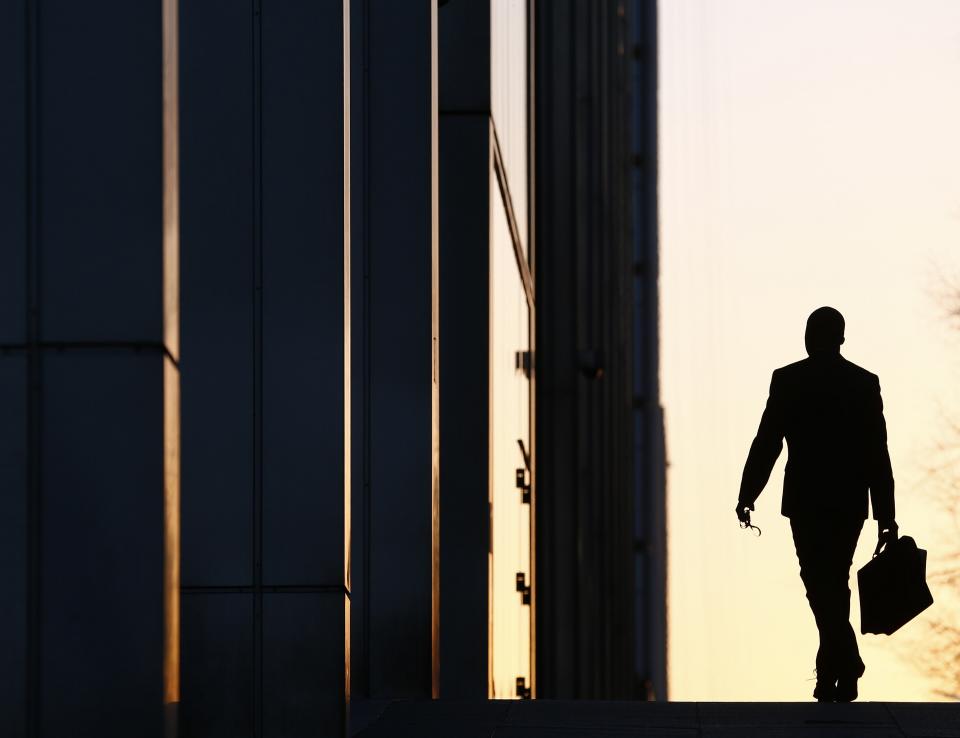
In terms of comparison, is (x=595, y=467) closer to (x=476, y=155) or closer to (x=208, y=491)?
(x=476, y=155)

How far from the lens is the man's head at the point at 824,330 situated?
9117 millimetres

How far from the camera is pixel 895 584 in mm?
9164

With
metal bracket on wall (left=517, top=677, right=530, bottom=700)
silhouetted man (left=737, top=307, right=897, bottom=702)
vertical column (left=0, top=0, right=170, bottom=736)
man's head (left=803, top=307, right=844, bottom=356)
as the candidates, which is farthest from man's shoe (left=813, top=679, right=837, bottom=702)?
metal bracket on wall (left=517, top=677, right=530, bottom=700)

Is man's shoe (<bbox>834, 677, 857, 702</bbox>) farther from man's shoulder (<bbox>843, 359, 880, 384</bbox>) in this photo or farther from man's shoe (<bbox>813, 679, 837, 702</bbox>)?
man's shoulder (<bbox>843, 359, 880, 384</bbox>)

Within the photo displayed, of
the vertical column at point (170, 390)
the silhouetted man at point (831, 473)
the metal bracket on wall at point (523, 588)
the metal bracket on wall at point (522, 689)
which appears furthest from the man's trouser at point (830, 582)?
the metal bracket on wall at point (523, 588)

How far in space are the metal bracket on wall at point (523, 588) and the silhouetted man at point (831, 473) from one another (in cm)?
911

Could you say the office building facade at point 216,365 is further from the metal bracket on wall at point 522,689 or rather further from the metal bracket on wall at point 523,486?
the metal bracket on wall at point 522,689

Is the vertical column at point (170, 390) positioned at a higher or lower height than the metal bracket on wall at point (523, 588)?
higher

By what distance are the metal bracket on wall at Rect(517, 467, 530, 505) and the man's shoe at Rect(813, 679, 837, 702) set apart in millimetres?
8964

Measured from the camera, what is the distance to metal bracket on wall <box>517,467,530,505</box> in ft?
59.7

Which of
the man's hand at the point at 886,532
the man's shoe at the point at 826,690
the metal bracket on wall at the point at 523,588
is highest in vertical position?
the man's hand at the point at 886,532

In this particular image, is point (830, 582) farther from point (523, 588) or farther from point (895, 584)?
point (523, 588)

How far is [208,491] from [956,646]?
59.5 feet

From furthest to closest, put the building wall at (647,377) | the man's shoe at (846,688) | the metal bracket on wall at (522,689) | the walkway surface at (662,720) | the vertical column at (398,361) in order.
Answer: the building wall at (647,377)
the metal bracket on wall at (522,689)
the vertical column at (398,361)
the man's shoe at (846,688)
the walkway surface at (662,720)
